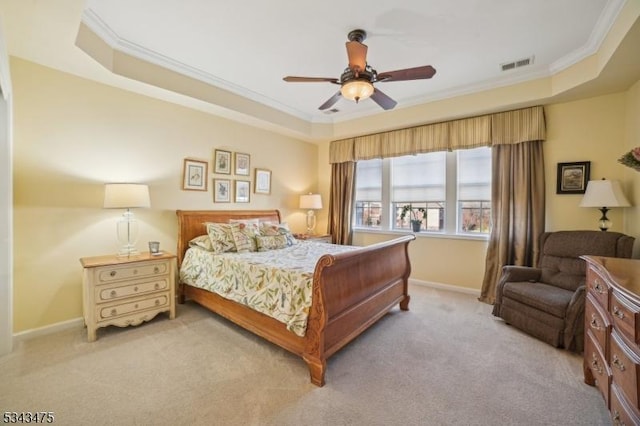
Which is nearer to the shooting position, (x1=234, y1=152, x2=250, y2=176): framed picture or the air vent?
the air vent

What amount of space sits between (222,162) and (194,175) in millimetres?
493

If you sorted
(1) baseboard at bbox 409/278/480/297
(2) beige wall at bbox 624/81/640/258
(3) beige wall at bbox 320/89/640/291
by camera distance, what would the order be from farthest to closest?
1. (1) baseboard at bbox 409/278/480/297
2. (3) beige wall at bbox 320/89/640/291
3. (2) beige wall at bbox 624/81/640/258

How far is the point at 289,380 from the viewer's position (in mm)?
2141

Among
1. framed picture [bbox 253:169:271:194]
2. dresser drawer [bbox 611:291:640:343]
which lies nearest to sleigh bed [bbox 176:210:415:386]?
framed picture [bbox 253:169:271:194]

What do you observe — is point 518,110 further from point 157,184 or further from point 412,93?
point 157,184

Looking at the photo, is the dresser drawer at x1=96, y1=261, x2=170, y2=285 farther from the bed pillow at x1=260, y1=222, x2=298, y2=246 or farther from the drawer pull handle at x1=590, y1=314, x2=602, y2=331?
the drawer pull handle at x1=590, y1=314, x2=602, y2=331

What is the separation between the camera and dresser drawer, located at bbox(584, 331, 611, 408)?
160cm

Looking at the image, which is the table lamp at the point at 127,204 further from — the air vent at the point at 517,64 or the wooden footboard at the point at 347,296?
the air vent at the point at 517,64

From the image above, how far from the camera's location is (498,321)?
321cm

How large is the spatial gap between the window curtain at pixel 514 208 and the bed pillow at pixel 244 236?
3334 millimetres

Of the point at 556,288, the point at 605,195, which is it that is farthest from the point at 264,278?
the point at 605,195

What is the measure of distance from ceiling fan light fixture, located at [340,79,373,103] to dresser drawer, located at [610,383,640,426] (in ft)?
8.41

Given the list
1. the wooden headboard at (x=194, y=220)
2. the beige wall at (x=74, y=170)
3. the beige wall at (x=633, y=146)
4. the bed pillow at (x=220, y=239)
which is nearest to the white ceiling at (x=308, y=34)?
the beige wall at (x=74, y=170)

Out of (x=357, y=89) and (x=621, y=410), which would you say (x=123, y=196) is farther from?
(x=621, y=410)
